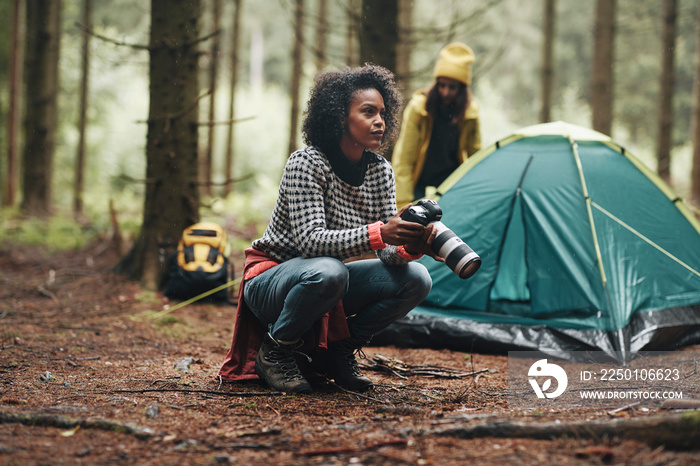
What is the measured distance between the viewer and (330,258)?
274 centimetres

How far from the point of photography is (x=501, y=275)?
15.1 feet

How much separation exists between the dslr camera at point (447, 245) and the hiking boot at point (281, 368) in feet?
2.78

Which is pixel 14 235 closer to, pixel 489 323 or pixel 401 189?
pixel 401 189

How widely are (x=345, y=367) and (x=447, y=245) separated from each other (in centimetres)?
84

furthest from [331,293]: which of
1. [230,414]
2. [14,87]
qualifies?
[14,87]

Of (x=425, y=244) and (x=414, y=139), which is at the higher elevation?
(x=414, y=139)

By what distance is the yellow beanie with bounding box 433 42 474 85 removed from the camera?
4.67 metres

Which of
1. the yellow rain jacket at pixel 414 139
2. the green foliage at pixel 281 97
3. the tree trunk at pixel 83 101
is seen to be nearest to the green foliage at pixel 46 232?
the tree trunk at pixel 83 101

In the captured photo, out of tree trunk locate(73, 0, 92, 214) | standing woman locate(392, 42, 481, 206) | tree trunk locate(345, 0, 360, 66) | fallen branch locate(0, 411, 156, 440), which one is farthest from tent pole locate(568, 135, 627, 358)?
tree trunk locate(73, 0, 92, 214)

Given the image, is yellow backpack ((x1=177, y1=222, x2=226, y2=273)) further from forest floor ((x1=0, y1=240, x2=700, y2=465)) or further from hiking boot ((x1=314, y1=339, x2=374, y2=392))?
hiking boot ((x1=314, y1=339, x2=374, y2=392))

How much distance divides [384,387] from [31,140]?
388 inches

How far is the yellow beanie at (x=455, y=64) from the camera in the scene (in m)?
4.67

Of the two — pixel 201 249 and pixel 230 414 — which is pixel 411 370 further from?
pixel 201 249

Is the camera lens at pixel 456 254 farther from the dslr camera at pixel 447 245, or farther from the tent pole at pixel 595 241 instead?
the tent pole at pixel 595 241
